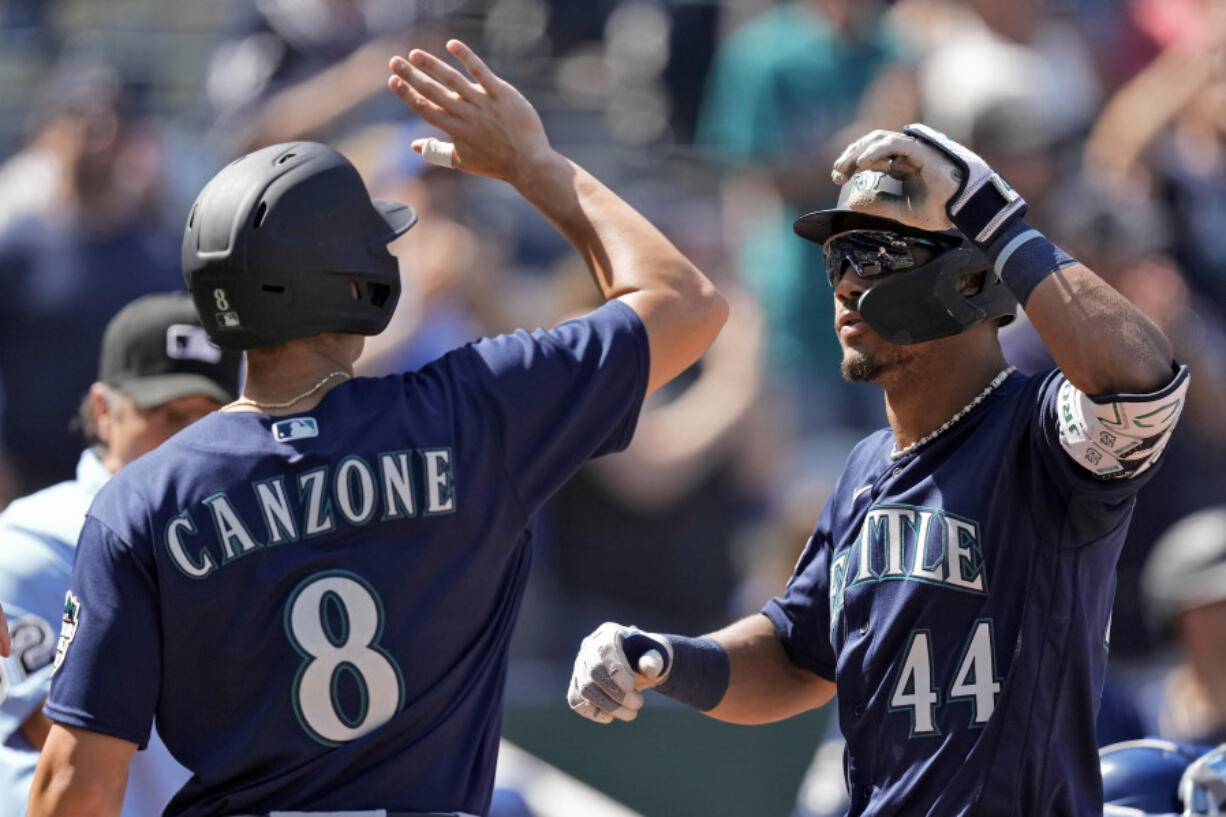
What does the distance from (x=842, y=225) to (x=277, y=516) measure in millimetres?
1346

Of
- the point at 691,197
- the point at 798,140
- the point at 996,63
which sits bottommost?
the point at 691,197

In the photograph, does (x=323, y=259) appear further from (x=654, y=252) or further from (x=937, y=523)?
(x=937, y=523)

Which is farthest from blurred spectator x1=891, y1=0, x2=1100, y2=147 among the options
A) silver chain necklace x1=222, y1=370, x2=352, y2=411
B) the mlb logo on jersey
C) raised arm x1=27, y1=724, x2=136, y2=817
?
raised arm x1=27, y1=724, x2=136, y2=817

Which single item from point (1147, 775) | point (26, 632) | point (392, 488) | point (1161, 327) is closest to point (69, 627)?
point (392, 488)

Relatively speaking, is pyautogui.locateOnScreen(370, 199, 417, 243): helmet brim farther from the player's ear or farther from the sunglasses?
the player's ear

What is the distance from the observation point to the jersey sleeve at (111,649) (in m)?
3.07

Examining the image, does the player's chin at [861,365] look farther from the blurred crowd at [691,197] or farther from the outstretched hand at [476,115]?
the blurred crowd at [691,197]

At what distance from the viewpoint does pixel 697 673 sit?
3553 millimetres

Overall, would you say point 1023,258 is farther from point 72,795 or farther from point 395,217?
point 72,795

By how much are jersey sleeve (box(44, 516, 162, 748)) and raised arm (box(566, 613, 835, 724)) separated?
0.84 metres

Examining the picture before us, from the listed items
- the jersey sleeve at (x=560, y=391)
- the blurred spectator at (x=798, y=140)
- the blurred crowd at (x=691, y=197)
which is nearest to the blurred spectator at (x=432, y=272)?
the blurred crowd at (x=691, y=197)

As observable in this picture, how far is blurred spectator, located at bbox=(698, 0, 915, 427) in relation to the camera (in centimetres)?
770

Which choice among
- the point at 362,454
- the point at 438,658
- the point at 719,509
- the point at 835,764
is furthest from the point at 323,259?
the point at 719,509

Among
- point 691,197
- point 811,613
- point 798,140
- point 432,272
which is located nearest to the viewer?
point 811,613
